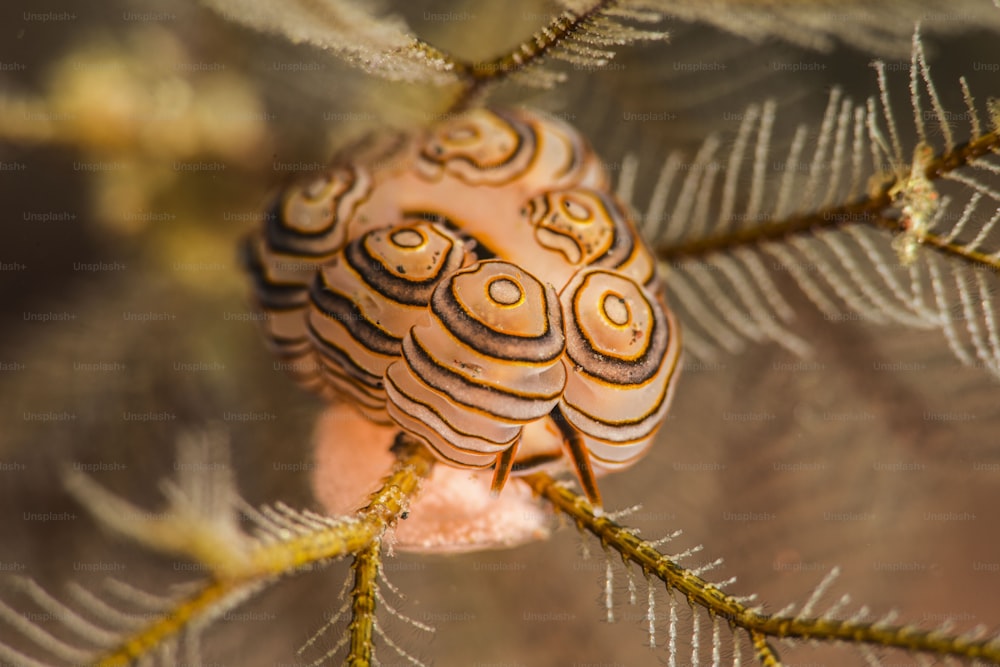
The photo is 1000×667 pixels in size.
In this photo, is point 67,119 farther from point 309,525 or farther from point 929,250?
point 929,250

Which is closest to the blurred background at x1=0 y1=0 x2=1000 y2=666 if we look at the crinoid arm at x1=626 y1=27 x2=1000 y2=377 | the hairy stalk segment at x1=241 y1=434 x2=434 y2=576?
the crinoid arm at x1=626 y1=27 x2=1000 y2=377

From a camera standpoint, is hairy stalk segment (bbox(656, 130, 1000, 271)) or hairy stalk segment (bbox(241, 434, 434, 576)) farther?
hairy stalk segment (bbox(656, 130, 1000, 271))

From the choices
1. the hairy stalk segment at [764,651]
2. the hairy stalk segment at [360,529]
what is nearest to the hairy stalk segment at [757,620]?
the hairy stalk segment at [764,651]

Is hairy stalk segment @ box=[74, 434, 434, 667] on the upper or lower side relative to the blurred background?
lower

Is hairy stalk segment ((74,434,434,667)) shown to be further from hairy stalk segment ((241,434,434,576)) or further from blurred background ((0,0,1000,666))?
blurred background ((0,0,1000,666))

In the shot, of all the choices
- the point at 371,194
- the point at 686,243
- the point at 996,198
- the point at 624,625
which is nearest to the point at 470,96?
the point at 371,194

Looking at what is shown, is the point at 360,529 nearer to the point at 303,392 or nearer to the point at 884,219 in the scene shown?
the point at 303,392

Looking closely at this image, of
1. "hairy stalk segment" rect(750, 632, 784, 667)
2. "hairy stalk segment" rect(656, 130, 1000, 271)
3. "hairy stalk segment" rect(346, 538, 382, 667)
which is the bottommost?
"hairy stalk segment" rect(750, 632, 784, 667)
